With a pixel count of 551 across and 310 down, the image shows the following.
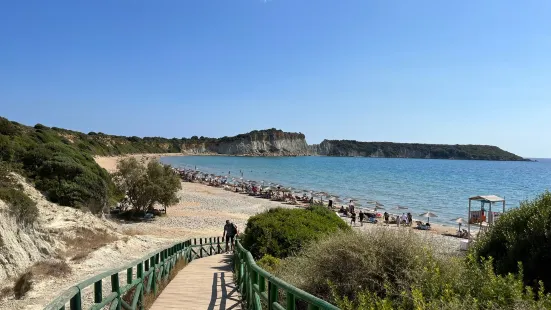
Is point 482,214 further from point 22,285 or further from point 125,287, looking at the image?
point 125,287

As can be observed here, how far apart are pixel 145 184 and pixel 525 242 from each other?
25.6m

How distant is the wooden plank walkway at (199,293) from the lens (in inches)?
261

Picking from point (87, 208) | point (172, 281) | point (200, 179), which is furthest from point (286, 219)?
point (200, 179)

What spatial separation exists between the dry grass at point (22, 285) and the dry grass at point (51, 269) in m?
0.70

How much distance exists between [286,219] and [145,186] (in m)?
18.4

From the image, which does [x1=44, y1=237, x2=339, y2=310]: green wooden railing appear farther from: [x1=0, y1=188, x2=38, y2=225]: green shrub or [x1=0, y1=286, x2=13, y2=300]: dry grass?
[x1=0, y1=188, x2=38, y2=225]: green shrub

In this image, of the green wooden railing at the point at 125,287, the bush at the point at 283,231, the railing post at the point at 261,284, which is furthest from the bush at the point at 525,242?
the green wooden railing at the point at 125,287

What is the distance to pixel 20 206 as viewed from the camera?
531 inches

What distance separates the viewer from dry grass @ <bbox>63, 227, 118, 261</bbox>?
14305 mm

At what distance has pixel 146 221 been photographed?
27531 mm

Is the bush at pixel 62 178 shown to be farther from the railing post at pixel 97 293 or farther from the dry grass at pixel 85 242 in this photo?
the railing post at pixel 97 293

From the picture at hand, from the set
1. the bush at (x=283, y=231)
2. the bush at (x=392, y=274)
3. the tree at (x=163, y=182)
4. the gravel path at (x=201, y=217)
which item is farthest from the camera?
the tree at (x=163, y=182)

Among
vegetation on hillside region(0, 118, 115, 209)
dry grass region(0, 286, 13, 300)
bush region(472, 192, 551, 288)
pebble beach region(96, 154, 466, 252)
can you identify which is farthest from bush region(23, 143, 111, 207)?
bush region(472, 192, 551, 288)

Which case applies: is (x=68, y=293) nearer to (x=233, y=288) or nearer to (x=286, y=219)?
(x=233, y=288)
